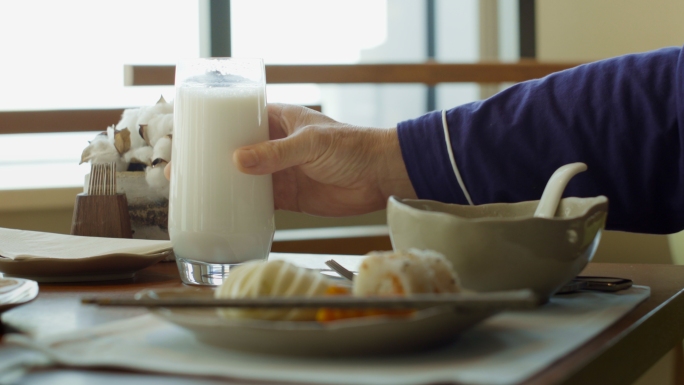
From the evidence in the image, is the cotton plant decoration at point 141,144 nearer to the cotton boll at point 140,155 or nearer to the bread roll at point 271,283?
the cotton boll at point 140,155

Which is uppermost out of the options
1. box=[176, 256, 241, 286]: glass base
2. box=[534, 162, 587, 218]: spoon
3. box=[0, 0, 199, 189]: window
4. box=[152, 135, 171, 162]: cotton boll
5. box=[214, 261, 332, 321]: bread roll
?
box=[0, 0, 199, 189]: window

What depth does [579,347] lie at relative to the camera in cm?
39

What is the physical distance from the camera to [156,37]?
3461 millimetres

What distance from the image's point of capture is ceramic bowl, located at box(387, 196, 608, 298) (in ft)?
1.53

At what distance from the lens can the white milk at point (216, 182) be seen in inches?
27.1

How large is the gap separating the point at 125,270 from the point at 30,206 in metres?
1.31

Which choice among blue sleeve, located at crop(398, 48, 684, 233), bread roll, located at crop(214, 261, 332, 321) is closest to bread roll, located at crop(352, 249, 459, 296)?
bread roll, located at crop(214, 261, 332, 321)

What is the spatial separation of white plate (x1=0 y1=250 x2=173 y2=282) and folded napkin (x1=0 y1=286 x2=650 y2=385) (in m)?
0.24

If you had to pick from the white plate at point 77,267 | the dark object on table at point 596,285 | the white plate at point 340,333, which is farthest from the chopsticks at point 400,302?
the white plate at point 77,267

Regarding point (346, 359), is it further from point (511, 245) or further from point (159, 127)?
point (159, 127)

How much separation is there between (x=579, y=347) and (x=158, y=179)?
23.8 inches

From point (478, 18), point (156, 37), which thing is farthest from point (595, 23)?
point (156, 37)

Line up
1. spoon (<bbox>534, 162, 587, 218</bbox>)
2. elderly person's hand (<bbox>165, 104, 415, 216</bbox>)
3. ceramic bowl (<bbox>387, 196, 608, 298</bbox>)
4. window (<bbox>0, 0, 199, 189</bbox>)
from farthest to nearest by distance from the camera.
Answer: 1. window (<bbox>0, 0, 199, 189</bbox>)
2. elderly person's hand (<bbox>165, 104, 415, 216</bbox>)
3. spoon (<bbox>534, 162, 587, 218</bbox>)
4. ceramic bowl (<bbox>387, 196, 608, 298</bbox>)

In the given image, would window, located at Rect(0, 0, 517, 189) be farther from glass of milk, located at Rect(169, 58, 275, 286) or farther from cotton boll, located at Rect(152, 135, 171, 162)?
glass of milk, located at Rect(169, 58, 275, 286)
